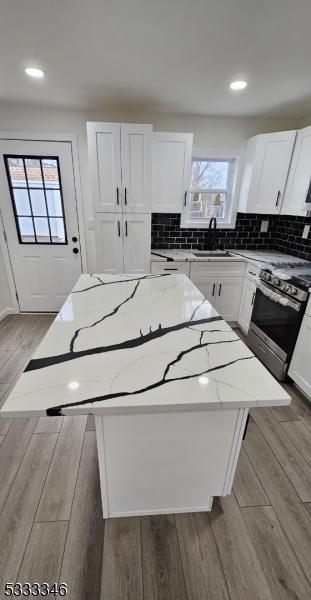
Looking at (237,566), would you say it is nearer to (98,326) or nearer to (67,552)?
(67,552)

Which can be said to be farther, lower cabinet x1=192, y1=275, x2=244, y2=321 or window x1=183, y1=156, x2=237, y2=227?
window x1=183, y1=156, x2=237, y2=227

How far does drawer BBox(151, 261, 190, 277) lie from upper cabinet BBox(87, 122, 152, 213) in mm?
610

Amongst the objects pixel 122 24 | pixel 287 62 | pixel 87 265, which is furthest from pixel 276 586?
pixel 87 265

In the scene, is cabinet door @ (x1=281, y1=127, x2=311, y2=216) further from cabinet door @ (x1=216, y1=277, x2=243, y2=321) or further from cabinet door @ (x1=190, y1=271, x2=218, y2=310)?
cabinet door @ (x1=190, y1=271, x2=218, y2=310)

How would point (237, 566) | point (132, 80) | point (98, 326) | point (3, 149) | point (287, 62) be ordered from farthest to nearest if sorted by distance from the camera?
point (3, 149) < point (132, 80) < point (287, 62) < point (98, 326) < point (237, 566)

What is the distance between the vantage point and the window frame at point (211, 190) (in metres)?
3.06

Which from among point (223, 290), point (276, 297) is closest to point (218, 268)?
point (223, 290)

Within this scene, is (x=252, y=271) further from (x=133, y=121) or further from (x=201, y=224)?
(x=133, y=121)

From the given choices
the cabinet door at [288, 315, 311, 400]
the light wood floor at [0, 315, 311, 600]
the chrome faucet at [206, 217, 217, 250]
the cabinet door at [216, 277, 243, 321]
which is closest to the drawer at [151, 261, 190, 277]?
→ the cabinet door at [216, 277, 243, 321]

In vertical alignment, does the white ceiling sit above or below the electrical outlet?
above

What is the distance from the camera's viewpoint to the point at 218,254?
10.8 ft

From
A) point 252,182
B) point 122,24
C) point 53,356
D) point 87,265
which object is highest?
point 122,24

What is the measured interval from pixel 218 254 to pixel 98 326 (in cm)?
242

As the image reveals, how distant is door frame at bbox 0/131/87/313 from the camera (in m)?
2.79
